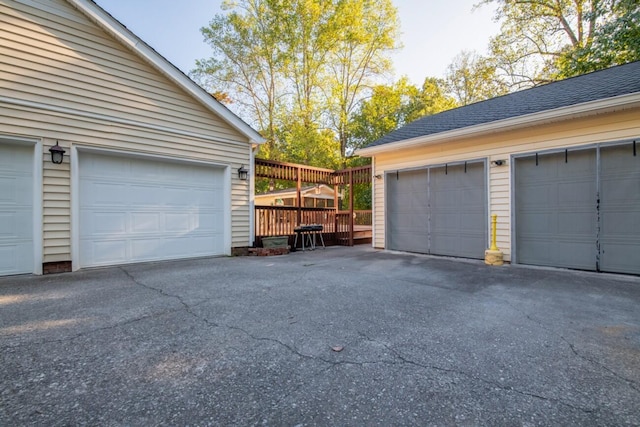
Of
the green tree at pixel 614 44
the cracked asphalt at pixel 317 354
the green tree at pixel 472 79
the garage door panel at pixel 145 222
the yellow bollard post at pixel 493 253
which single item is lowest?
the cracked asphalt at pixel 317 354

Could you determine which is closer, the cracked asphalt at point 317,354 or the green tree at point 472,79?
the cracked asphalt at point 317,354

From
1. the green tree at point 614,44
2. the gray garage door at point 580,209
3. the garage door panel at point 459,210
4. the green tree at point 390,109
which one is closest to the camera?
the gray garage door at point 580,209

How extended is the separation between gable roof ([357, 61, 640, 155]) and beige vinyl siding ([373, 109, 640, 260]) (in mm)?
279

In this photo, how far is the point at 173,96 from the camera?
20.0 feet

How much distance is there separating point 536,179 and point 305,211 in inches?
225

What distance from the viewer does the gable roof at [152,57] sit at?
5.02m

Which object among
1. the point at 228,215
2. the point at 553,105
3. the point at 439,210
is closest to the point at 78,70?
the point at 228,215

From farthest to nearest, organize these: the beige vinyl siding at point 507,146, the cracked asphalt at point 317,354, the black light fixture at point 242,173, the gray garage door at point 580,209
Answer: the black light fixture at point 242,173
the beige vinyl siding at point 507,146
the gray garage door at point 580,209
the cracked asphalt at point 317,354

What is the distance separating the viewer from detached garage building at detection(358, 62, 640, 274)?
4.66 meters

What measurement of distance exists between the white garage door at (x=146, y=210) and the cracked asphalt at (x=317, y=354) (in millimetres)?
1403

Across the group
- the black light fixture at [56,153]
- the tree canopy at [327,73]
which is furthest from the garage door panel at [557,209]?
the tree canopy at [327,73]

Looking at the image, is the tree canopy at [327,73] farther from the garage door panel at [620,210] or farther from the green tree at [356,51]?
the garage door panel at [620,210]

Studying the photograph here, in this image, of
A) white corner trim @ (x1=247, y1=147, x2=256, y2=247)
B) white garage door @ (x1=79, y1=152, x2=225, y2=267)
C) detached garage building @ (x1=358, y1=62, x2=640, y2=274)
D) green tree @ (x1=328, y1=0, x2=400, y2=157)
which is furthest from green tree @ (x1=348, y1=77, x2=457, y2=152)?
white garage door @ (x1=79, y1=152, x2=225, y2=267)

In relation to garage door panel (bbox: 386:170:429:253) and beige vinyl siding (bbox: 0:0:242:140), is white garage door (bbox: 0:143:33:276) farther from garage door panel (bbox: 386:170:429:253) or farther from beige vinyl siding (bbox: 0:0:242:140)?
garage door panel (bbox: 386:170:429:253)
